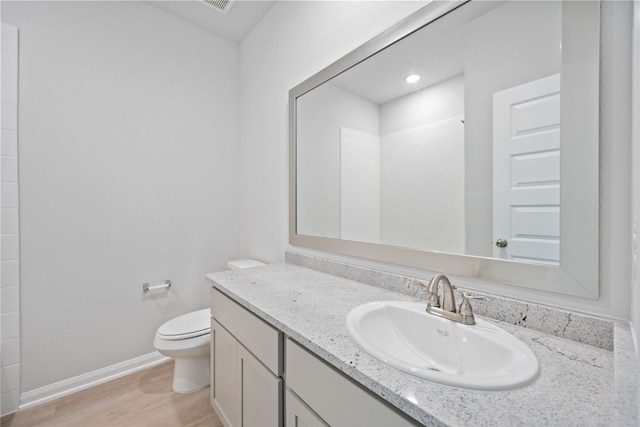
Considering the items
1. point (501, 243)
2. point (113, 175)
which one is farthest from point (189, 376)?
point (501, 243)

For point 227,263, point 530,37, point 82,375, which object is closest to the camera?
point 530,37

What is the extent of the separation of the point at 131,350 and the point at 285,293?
1587 millimetres

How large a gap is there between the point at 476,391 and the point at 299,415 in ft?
1.78

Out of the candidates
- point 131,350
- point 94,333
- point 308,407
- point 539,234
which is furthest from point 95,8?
point 539,234

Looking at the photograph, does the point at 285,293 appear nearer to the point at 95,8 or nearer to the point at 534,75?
the point at 534,75

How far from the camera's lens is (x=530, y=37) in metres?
0.84

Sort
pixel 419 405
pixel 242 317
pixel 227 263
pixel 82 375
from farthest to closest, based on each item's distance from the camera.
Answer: pixel 227 263 < pixel 82 375 < pixel 242 317 < pixel 419 405

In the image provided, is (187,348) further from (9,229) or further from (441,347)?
(441,347)

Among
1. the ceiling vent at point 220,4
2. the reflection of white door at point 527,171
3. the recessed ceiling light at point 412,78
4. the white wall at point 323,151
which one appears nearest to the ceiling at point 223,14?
the ceiling vent at point 220,4

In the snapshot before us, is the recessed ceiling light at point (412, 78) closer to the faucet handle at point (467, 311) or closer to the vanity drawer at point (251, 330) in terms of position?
the faucet handle at point (467, 311)

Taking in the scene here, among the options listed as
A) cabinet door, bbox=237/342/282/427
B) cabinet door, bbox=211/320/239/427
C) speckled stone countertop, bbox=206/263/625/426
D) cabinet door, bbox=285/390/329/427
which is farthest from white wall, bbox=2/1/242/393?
cabinet door, bbox=285/390/329/427

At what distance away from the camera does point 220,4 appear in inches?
78.7

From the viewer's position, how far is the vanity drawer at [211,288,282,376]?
0.93m

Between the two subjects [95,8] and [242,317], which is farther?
[95,8]
